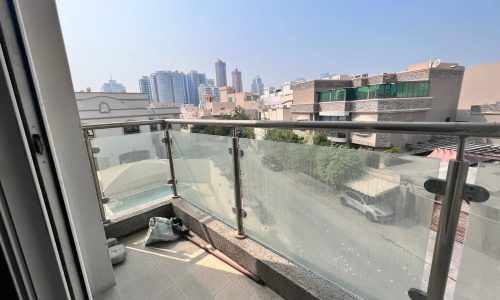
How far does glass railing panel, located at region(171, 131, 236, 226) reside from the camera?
1782mm

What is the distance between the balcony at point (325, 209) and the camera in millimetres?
750

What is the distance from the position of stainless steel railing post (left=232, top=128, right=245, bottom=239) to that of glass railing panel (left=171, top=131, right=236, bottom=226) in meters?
0.06

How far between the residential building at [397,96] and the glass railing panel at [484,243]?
Answer: 20.1m

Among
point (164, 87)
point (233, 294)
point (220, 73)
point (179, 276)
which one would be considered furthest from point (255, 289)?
point (220, 73)

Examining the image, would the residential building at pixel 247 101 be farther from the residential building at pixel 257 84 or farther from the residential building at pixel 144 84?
the residential building at pixel 257 84

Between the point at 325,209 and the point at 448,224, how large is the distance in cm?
50

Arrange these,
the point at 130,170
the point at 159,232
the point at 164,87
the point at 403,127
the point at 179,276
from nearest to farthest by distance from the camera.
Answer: the point at 403,127, the point at 179,276, the point at 159,232, the point at 130,170, the point at 164,87

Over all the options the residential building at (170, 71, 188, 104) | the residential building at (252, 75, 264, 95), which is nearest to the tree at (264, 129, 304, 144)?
the residential building at (170, 71, 188, 104)

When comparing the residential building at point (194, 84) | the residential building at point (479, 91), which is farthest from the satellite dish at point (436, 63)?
the residential building at point (194, 84)

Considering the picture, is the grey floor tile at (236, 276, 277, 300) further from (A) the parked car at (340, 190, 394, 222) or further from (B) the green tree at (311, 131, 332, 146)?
(B) the green tree at (311, 131, 332, 146)

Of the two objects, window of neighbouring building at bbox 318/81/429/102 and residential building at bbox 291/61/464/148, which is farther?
window of neighbouring building at bbox 318/81/429/102

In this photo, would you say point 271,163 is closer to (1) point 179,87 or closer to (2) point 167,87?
(2) point 167,87

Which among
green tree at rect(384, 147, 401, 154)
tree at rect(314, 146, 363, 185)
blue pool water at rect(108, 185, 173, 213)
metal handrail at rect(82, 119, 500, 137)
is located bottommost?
blue pool water at rect(108, 185, 173, 213)

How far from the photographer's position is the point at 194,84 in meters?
70.7
